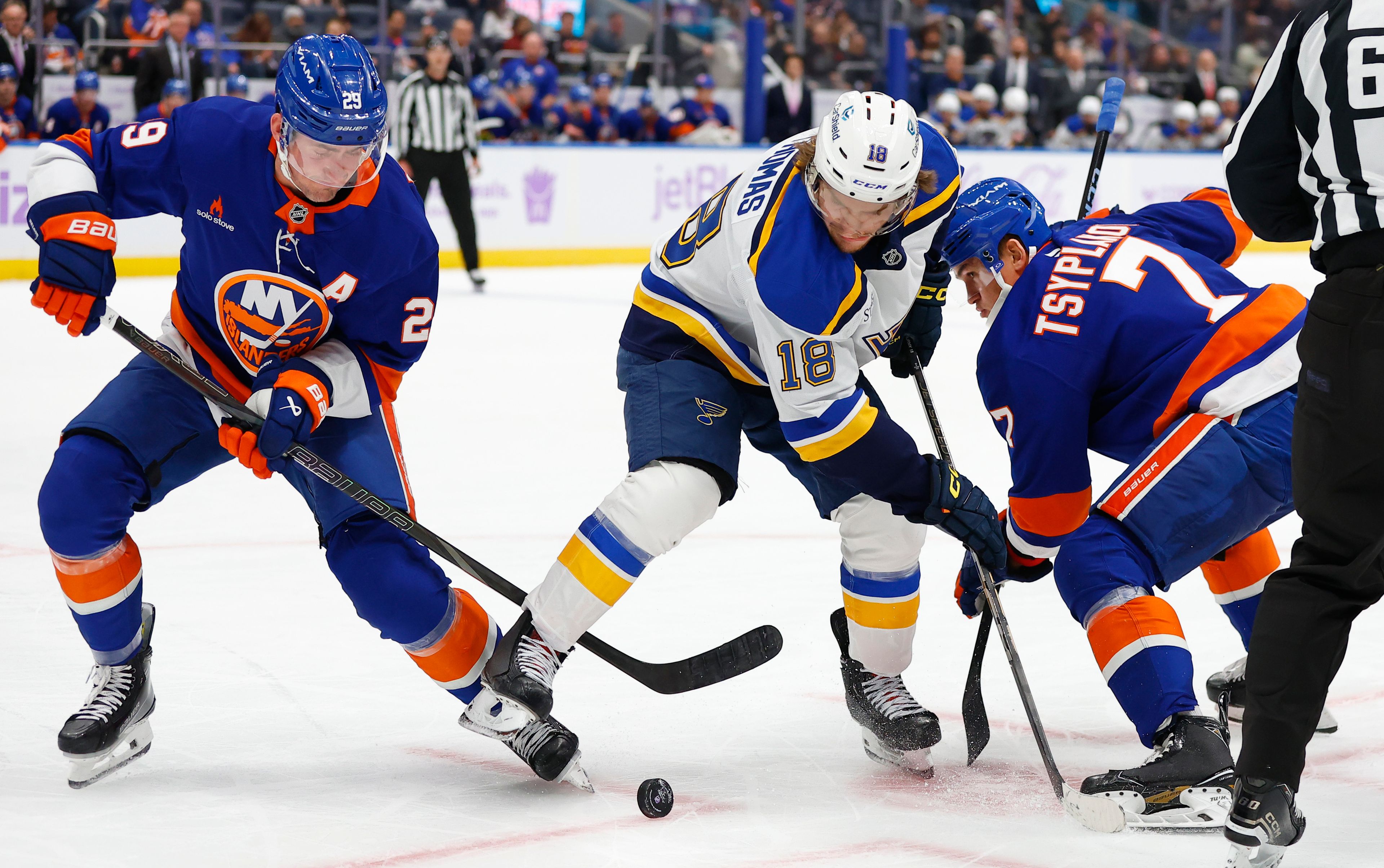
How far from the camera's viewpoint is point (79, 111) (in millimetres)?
8992

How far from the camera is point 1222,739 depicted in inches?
85.7

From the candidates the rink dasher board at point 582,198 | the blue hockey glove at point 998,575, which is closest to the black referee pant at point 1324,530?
the blue hockey glove at point 998,575

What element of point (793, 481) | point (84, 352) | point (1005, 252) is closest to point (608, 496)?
point (1005, 252)

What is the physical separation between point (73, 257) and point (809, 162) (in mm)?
1094

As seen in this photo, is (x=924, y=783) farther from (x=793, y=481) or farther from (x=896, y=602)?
(x=793, y=481)

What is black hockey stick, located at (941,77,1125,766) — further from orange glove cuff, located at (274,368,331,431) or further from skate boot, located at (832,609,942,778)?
orange glove cuff, located at (274,368,331,431)

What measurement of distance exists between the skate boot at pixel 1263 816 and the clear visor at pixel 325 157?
145 cm

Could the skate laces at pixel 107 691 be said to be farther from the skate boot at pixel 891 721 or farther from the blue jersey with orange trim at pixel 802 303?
the skate boot at pixel 891 721

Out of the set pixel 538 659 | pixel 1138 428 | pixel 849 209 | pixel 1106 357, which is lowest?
pixel 538 659

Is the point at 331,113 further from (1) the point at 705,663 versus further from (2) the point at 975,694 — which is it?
(2) the point at 975,694

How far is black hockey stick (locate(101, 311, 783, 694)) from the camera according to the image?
235cm

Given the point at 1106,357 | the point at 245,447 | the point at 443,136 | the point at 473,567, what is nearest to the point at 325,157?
the point at 245,447

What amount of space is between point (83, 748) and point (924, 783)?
1.27 metres

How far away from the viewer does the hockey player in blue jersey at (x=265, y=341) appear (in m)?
2.31
